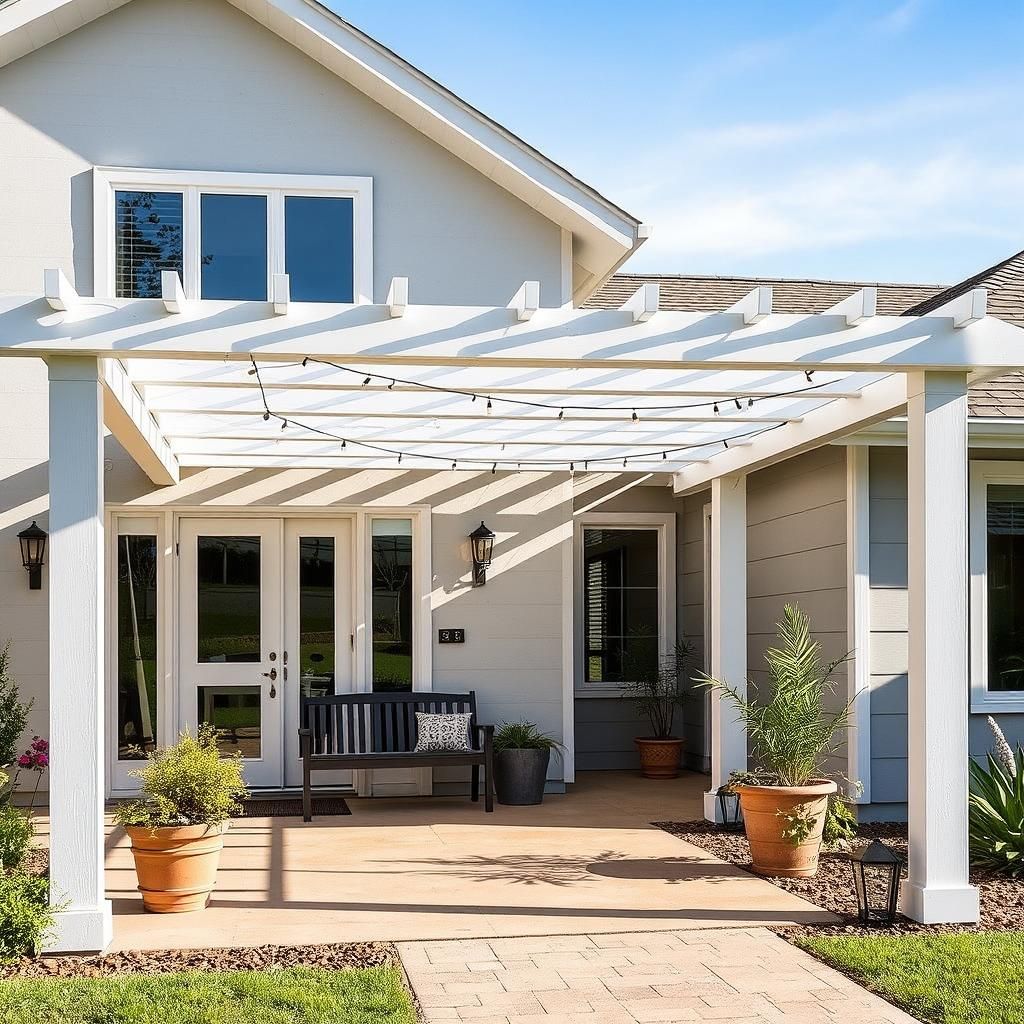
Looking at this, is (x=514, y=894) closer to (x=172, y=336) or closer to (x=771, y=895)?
(x=771, y=895)

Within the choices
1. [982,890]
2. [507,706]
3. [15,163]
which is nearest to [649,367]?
[982,890]

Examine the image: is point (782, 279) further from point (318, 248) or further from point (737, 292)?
point (318, 248)

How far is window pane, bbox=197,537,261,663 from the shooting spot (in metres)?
9.49

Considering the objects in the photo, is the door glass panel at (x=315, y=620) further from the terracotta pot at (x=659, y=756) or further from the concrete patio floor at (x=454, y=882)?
the terracotta pot at (x=659, y=756)

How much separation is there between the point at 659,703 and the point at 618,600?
3.56ft

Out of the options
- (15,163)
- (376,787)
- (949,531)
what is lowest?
(376,787)

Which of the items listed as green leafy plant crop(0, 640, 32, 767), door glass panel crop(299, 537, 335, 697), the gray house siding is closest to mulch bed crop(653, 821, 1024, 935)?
the gray house siding

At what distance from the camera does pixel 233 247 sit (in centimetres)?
910

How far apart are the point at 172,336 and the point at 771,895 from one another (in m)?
3.87

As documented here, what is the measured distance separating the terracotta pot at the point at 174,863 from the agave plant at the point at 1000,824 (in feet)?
13.1

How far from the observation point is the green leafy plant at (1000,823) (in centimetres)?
647

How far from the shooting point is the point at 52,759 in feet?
16.5

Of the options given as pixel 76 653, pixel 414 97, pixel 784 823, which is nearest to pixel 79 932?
pixel 76 653

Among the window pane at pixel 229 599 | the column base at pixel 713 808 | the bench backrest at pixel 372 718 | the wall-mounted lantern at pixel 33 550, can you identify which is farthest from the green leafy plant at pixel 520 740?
the wall-mounted lantern at pixel 33 550
